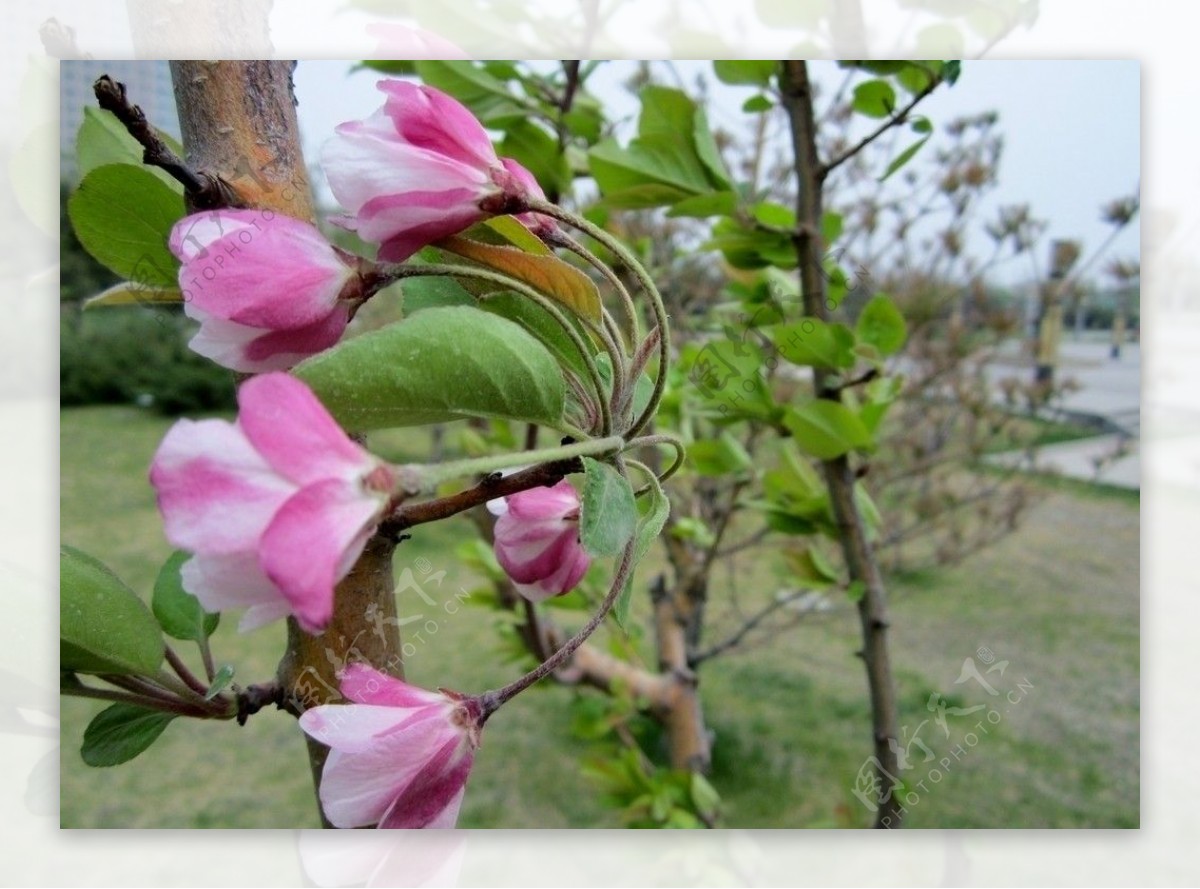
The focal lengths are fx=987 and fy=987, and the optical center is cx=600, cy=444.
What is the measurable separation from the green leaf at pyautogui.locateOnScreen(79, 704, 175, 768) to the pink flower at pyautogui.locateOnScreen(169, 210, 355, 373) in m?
0.16

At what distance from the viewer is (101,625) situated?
0.29 metres

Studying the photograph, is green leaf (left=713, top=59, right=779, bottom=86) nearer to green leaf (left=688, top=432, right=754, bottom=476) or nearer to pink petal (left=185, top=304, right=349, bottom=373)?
green leaf (left=688, top=432, right=754, bottom=476)

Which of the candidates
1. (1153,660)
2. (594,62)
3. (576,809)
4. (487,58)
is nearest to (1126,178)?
(1153,660)

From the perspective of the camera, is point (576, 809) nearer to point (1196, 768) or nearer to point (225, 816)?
point (225, 816)

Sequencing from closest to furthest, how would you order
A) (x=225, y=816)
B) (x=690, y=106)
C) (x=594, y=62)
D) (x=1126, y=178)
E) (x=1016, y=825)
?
1. (x=690, y=106)
2. (x=594, y=62)
3. (x=1126, y=178)
4. (x=1016, y=825)
5. (x=225, y=816)

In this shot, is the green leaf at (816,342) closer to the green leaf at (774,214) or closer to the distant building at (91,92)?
the green leaf at (774,214)

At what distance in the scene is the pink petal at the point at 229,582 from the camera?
0.17 m

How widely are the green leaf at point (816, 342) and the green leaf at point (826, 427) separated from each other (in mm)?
29

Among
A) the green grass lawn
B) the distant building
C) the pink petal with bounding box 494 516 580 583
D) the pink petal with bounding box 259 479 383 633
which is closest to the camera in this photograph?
the pink petal with bounding box 259 479 383 633

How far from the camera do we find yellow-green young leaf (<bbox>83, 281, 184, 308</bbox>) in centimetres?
27

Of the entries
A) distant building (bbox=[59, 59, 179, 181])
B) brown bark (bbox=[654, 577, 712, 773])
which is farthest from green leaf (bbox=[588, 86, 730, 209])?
brown bark (bbox=[654, 577, 712, 773])

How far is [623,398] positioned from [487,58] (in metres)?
0.47

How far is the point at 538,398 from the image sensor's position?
21cm

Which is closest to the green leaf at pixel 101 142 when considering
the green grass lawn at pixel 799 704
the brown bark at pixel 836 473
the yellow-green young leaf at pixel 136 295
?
the yellow-green young leaf at pixel 136 295
